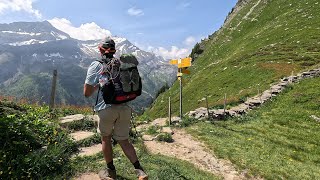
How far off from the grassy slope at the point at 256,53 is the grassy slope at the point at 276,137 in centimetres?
577

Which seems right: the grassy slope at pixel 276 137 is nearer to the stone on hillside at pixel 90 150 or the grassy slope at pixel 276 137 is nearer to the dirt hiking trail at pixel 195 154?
the dirt hiking trail at pixel 195 154

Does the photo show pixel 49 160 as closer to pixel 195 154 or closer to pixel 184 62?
pixel 195 154

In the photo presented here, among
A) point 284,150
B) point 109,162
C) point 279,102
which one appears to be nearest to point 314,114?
point 279,102

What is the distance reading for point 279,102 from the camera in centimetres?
3147

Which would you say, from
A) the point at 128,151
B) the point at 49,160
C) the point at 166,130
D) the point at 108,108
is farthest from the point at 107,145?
the point at 166,130

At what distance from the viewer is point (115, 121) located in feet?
30.6

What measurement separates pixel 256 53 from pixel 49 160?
185 feet

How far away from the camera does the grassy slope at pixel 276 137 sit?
15734mm

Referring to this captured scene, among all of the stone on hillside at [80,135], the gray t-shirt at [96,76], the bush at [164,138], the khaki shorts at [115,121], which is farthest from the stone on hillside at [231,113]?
the gray t-shirt at [96,76]

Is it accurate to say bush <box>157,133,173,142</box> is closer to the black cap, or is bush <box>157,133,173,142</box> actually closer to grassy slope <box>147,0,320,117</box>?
the black cap

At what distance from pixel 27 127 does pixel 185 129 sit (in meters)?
10.7

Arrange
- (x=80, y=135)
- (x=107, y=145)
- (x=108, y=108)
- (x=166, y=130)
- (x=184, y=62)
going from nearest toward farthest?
1. (x=108, y=108)
2. (x=107, y=145)
3. (x=80, y=135)
4. (x=166, y=130)
5. (x=184, y=62)

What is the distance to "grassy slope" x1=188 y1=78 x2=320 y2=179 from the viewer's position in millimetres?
15734

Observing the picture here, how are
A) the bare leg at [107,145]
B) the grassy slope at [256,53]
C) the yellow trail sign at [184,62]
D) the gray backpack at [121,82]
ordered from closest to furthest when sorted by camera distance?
the gray backpack at [121,82]
the bare leg at [107,145]
the yellow trail sign at [184,62]
the grassy slope at [256,53]
